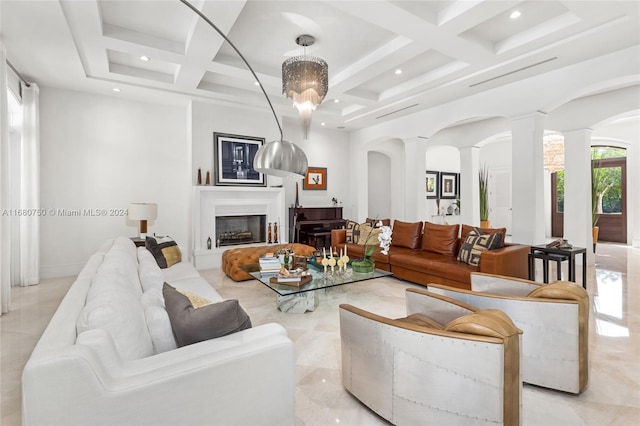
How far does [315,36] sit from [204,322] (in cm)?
356

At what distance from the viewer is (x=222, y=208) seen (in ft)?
19.8

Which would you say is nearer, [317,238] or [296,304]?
[296,304]

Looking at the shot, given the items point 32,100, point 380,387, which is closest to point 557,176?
point 380,387

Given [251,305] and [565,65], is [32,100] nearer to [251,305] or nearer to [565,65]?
[251,305]

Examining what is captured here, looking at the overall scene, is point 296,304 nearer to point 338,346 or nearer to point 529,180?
point 338,346

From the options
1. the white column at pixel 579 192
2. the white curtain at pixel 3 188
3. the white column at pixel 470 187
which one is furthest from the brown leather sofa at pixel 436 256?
the white curtain at pixel 3 188

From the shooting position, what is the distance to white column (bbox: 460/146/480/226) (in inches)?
293

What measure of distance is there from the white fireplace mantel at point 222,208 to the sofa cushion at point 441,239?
293 centimetres

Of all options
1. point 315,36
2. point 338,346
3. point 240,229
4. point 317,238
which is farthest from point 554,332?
point 240,229

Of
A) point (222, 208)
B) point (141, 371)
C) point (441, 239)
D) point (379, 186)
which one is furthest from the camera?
point (379, 186)

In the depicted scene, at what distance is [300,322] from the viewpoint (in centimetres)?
317

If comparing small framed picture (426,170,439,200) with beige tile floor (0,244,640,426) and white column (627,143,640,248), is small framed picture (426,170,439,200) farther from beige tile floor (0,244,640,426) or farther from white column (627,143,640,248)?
beige tile floor (0,244,640,426)

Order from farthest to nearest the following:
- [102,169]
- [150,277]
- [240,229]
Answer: [240,229] → [102,169] → [150,277]

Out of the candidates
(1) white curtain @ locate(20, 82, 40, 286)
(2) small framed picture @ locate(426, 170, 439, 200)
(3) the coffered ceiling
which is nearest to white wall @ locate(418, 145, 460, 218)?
(2) small framed picture @ locate(426, 170, 439, 200)
